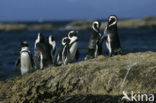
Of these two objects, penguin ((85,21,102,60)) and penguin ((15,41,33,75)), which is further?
penguin ((85,21,102,60))

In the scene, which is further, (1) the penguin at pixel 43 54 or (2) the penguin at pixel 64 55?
(2) the penguin at pixel 64 55

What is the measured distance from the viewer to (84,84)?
357 inches

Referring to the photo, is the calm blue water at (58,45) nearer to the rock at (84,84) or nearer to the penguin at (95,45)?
the penguin at (95,45)

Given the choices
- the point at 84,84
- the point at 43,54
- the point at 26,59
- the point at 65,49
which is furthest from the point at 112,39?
the point at 84,84

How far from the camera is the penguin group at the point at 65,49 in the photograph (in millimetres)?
12909

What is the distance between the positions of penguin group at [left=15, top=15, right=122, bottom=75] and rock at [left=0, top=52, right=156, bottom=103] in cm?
260

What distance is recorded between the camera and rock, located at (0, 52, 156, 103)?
851 cm

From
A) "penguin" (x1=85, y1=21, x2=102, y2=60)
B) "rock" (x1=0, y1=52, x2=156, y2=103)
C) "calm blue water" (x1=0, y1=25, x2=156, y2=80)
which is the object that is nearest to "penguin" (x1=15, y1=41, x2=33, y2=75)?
"penguin" (x1=85, y1=21, x2=102, y2=60)

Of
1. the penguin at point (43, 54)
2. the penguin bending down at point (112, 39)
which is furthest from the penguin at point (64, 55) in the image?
the penguin bending down at point (112, 39)

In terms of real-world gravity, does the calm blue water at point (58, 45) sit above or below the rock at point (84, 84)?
below

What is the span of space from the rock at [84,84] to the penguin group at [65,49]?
260 cm

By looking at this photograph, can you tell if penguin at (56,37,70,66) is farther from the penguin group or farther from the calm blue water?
the calm blue water

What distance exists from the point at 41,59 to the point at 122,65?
14.5 ft

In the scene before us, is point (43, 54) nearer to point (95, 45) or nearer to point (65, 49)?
point (65, 49)
